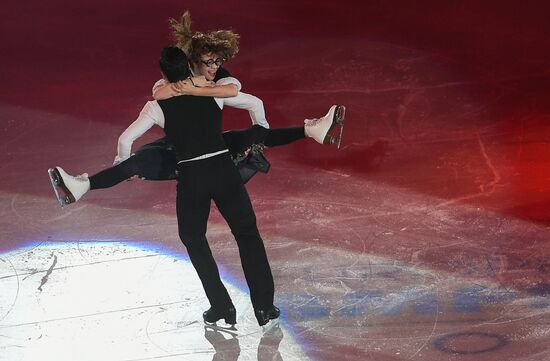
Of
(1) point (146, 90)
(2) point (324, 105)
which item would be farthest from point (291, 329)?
(1) point (146, 90)

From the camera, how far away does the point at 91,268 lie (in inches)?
223

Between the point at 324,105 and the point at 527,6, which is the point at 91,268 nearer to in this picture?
the point at 324,105

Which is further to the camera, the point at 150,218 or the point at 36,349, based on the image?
the point at 150,218

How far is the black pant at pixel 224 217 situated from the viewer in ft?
15.4

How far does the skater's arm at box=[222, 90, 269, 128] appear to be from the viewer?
4791mm

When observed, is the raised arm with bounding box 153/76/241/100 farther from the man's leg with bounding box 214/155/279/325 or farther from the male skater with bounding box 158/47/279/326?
the man's leg with bounding box 214/155/279/325

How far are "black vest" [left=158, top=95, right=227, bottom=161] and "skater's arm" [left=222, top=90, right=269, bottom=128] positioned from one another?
0.11m

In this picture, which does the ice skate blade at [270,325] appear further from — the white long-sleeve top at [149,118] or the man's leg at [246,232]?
the white long-sleeve top at [149,118]

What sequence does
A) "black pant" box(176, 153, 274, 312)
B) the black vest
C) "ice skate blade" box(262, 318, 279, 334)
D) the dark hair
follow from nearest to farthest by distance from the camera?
the dark hair, the black vest, "black pant" box(176, 153, 274, 312), "ice skate blade" box(262, 318, 279, 334)

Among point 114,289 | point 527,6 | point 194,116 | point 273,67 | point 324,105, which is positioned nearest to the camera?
point 194,116

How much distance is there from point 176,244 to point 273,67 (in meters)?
2.92

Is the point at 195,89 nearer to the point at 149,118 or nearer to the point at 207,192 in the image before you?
the point at 149,118

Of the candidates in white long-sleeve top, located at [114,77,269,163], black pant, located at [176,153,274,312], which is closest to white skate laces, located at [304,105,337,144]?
white long-sleeve top, located at [114,77,269,163]

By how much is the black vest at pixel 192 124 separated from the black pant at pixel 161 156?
0.18 meters
